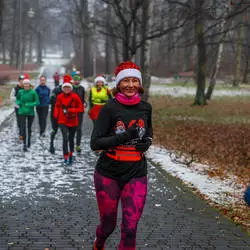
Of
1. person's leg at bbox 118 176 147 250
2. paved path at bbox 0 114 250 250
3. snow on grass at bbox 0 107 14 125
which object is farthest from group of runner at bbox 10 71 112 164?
person's leg at bbox 118 176 147 250

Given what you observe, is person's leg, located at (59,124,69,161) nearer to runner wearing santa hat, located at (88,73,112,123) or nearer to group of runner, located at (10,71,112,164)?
group of runner, located at (10,71,112,164)

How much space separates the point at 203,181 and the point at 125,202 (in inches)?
208

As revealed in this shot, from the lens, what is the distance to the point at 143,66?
21.0 metres

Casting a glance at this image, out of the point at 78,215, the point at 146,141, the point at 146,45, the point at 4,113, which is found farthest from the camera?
the point at 4,113

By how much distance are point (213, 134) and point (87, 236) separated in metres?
11.4

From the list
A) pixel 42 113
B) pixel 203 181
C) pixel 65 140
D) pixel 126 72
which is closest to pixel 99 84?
pixel 65 140

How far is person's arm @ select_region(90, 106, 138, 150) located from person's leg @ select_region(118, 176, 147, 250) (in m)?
0.39

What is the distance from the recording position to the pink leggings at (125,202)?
4512 millimetres

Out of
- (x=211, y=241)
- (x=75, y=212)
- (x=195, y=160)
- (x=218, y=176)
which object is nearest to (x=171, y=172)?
(x=218, y=176)

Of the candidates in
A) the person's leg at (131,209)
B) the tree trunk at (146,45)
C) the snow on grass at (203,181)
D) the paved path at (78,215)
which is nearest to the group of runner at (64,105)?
the paved path at (78,215)

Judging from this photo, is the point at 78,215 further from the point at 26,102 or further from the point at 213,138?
the point at 213,138

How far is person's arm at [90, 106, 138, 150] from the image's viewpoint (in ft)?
14.5

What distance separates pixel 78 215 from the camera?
22.7 ft

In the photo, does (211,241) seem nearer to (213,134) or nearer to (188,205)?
(188,205)
